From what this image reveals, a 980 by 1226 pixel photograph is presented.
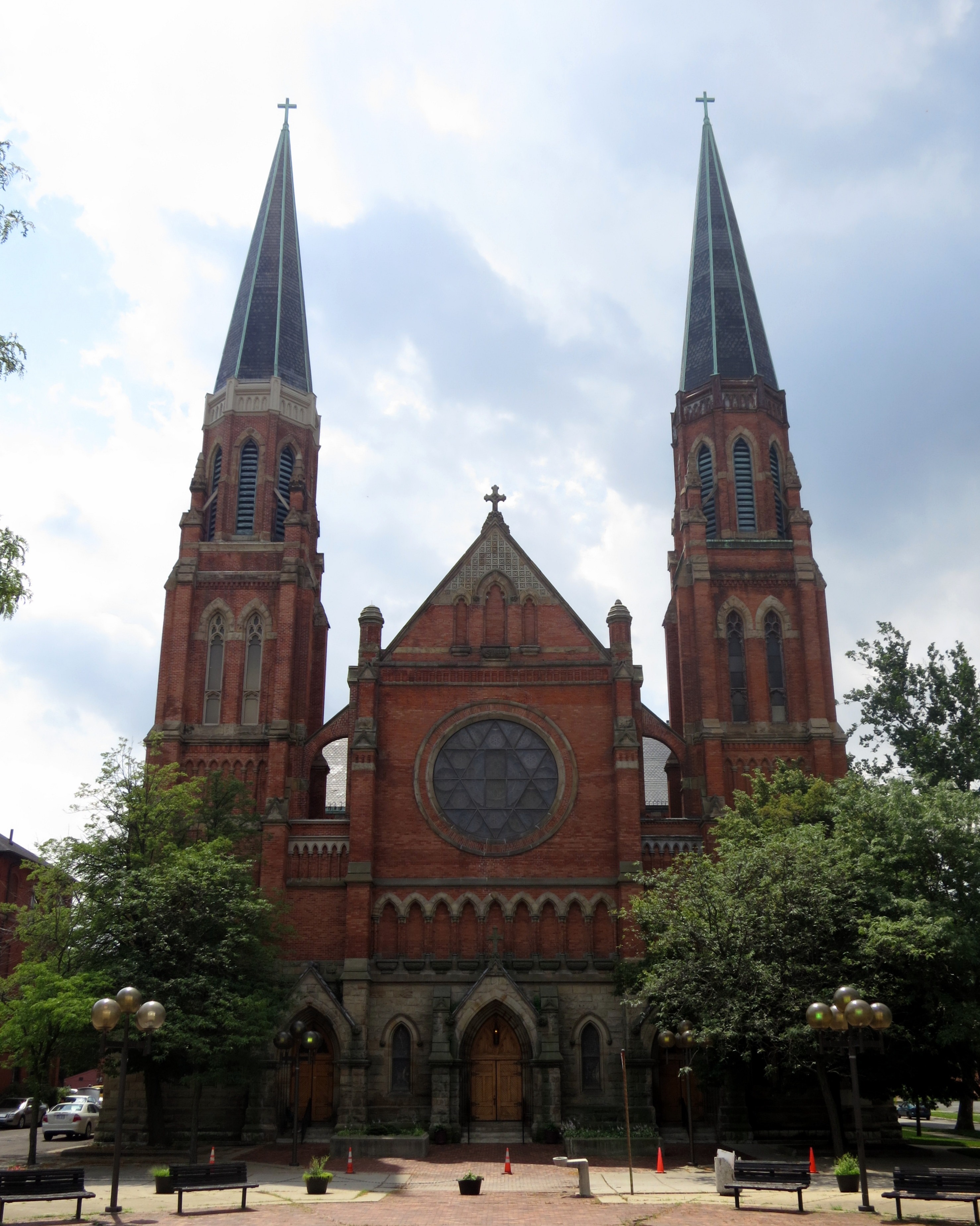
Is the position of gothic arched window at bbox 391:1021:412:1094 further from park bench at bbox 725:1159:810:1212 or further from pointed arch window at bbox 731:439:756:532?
pointed arch window at bbox 731:439:756:532

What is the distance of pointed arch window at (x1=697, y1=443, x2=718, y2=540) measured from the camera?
42719 mm

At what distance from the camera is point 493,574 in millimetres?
40094

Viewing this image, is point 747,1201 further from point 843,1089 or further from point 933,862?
point 843,1089

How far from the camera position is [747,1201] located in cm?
2038

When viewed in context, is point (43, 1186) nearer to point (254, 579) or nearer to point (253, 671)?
point (253, 671)

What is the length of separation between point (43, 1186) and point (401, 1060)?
1708 cm

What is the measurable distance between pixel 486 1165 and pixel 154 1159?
8421 millimetres

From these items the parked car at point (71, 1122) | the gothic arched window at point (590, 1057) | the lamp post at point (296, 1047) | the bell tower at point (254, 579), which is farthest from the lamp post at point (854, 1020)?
the parked car at point (71, 1122)

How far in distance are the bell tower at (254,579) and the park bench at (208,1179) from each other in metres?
16.7

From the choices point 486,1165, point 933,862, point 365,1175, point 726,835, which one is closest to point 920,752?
point 726,835

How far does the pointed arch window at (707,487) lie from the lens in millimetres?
42719

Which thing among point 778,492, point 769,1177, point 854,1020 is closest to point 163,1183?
point 769,1177

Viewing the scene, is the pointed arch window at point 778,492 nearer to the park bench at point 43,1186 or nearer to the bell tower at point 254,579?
the bell tower at point 254,579

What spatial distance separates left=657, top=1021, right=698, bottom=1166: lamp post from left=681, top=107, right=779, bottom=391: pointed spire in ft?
85.5
